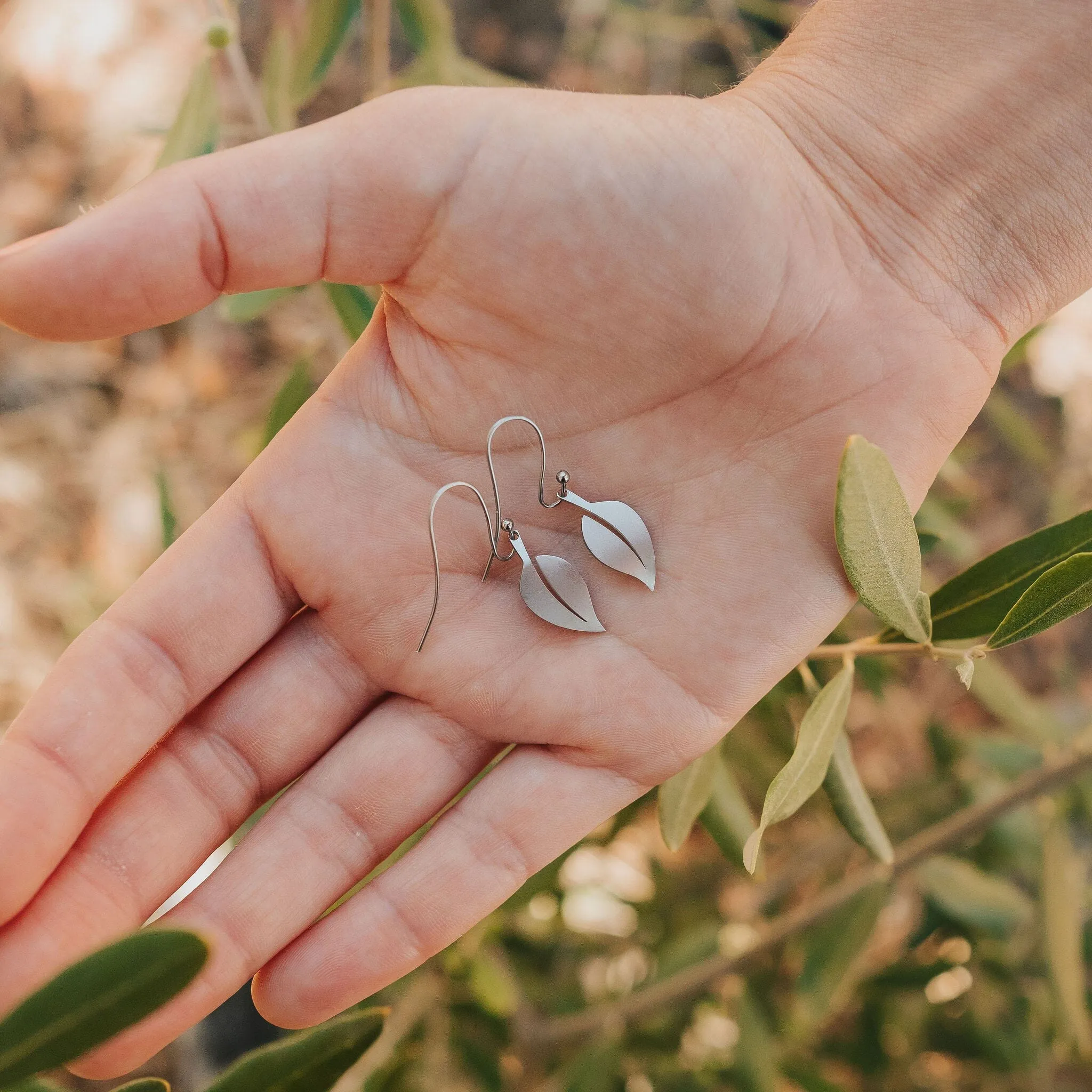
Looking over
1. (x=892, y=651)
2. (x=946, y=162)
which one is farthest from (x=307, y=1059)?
(x=946, y=162)

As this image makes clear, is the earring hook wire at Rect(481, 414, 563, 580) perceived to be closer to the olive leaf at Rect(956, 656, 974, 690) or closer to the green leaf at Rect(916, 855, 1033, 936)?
the olive leaf at Rect(956, 656, 974, 690)

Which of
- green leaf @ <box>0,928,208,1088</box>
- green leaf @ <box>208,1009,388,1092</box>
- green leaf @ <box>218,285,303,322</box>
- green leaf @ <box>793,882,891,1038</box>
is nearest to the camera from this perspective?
green leaf @ <box>0,928,208,1088</box>

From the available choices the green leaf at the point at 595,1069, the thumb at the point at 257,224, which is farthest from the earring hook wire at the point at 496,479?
the green leaf at the point at 595,1069

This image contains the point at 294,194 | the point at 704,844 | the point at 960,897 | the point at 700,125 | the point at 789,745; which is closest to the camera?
the point at 294,194

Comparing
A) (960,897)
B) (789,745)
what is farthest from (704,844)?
(789,745)

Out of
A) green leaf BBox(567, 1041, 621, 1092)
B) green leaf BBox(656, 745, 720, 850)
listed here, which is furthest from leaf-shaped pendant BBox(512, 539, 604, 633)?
green leaf BBox(567, 1041, 621, 1092)

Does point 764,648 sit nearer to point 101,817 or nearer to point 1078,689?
point 101,817

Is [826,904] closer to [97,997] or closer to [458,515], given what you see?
[458,515]
